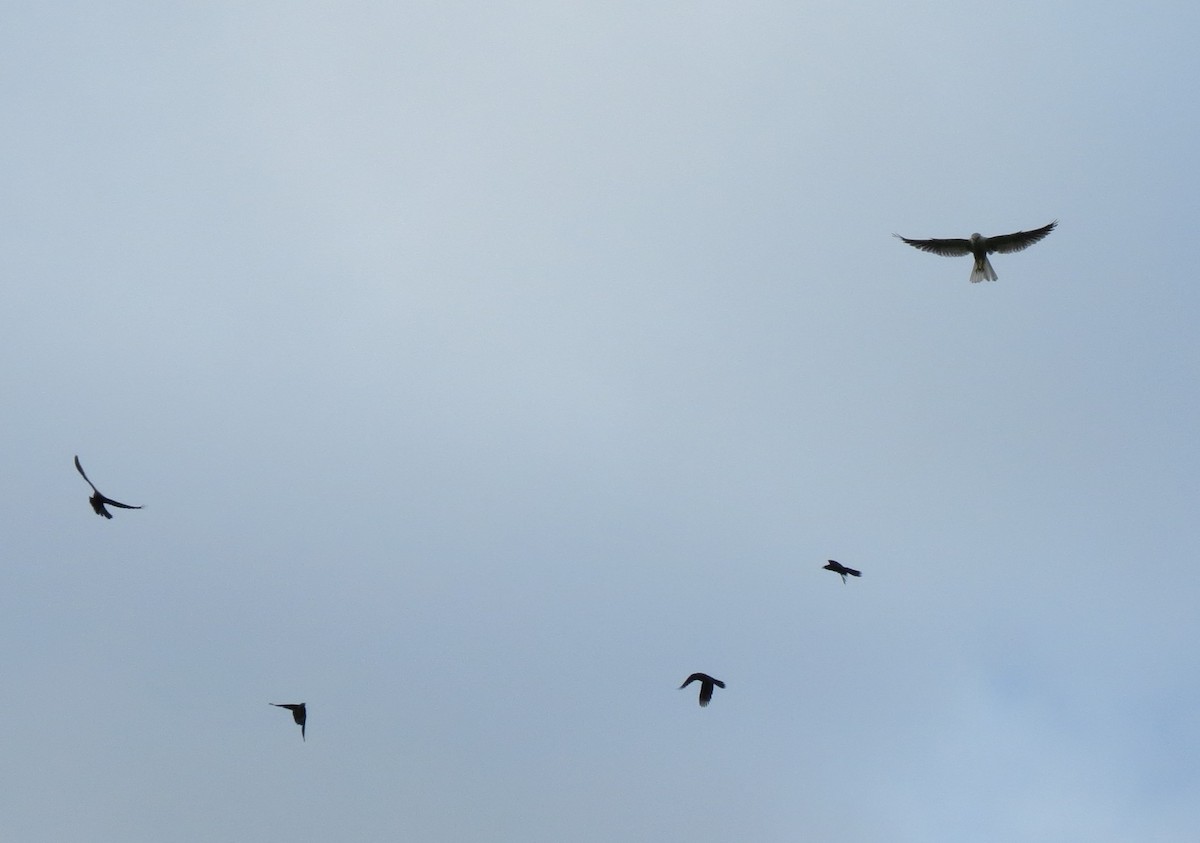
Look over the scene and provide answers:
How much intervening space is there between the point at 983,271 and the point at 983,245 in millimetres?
1478

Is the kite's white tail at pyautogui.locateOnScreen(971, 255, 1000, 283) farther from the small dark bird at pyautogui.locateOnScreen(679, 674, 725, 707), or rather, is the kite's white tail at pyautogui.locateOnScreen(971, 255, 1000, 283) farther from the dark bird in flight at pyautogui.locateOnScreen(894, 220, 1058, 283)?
the small dark bird at pyautogui.locateOnScreen(679, 674, 725, 707)

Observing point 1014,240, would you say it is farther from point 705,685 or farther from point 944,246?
point 705,685

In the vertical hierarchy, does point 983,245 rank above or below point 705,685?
above

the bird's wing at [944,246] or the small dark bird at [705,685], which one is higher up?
the bird's wing at [944,246]

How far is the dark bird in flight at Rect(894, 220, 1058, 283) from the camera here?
199 ft

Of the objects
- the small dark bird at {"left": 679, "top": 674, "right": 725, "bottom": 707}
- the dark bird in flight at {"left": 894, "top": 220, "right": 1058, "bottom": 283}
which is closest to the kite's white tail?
the dark bird in flight at {"left": 894, "top": 220, "right": 1058, "bottom": 283}

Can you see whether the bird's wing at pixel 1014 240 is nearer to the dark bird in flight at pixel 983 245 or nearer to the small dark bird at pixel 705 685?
the dark bird in flight at pixel 983 245

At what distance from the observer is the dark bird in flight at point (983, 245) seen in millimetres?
60781

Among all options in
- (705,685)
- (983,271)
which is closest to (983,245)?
(983,271)

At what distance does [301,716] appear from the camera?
164 ft

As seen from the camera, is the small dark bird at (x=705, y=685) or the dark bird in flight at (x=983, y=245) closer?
the small dark bird at (x=705, y=685)

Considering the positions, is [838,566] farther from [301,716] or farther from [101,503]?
[101,503]

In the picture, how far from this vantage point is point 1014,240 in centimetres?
6116

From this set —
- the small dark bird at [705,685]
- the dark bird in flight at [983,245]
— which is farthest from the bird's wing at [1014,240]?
the small dark bird at [705,685]
